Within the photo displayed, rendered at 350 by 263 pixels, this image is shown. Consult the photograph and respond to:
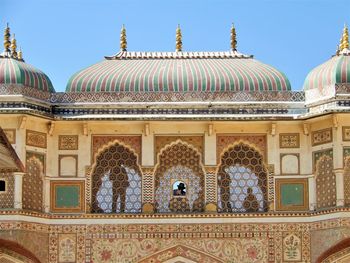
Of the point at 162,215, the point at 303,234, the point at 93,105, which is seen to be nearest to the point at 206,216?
the point at 162,215

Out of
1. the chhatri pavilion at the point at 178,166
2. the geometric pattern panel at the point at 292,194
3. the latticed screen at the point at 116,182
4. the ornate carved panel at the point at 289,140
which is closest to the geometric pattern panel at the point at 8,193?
the chhatri pavilion at the point at 178,166

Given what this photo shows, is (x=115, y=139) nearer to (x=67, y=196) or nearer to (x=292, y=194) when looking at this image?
(x=67, y=196)

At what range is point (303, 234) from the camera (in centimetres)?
1717

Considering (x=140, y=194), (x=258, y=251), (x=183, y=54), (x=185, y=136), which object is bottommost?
(x=258, y=251)

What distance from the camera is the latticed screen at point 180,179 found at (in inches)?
690

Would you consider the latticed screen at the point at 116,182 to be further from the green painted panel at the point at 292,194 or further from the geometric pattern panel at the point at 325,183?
the geometric pattern panel at the point at 325,183

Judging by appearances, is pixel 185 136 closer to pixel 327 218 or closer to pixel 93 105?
pixel 93 105

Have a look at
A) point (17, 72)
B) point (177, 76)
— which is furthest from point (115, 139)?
point (17, 72)

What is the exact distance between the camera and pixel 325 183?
56.2ft

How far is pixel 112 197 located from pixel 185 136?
187 cm

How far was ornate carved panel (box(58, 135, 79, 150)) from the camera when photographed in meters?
17.6

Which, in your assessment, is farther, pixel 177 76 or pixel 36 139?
pixel 177 76

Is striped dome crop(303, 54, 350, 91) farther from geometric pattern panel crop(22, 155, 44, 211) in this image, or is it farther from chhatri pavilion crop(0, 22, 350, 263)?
geometric pattern panel crop(22, 155, 44, 211)

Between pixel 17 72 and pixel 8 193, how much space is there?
2.40m
